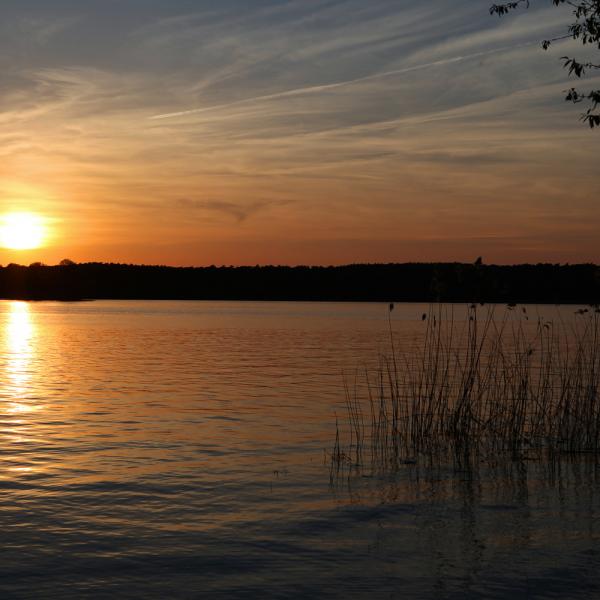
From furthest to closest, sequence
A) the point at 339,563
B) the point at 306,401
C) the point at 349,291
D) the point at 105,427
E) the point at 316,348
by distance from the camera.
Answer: the point at 349,291 → the point at 316,348 → the point at 306,401 → the point at 105,427 → the point at 339,563

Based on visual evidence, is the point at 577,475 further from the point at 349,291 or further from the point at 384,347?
the point at 349,291

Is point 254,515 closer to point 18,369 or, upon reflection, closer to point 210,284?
point 18,369

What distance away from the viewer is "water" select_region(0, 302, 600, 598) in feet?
28.2

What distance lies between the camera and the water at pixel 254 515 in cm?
859

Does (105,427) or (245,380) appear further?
(245,380)

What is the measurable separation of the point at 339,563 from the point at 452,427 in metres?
7.57

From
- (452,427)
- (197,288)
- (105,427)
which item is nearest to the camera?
(452,427)

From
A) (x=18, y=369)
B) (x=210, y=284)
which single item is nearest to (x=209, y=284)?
(x=210, y=284)

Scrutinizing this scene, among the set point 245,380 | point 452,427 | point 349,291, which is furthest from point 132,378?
point 349,291

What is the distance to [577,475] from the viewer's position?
1352cm

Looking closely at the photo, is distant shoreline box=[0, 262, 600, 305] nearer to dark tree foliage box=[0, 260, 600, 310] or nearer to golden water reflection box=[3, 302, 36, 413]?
dark tree foliage box=[0, 260, 600, 310]

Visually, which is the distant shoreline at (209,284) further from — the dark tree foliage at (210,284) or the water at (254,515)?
the water at (254,515)

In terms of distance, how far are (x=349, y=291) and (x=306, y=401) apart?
150 meters

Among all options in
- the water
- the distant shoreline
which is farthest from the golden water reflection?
the distant shoreline
